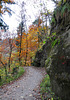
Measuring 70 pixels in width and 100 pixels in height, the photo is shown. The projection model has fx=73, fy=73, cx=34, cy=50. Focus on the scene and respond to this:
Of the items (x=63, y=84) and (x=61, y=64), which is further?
(x=61, y=64)

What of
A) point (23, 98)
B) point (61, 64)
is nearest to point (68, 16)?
point (61, 64)

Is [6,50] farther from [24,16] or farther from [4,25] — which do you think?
[24,16]

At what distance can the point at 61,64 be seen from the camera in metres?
3.22

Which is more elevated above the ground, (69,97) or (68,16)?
(68,16)

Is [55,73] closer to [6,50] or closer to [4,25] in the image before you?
[4,25]

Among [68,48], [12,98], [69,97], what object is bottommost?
[12,98]

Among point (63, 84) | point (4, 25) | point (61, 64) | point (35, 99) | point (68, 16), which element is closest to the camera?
point (63, 84)

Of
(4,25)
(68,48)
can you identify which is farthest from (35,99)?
(4,25)

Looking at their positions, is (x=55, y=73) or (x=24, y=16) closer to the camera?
(x=55, y=73)

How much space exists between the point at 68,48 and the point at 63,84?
58.9 inches

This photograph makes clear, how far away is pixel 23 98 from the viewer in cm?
428

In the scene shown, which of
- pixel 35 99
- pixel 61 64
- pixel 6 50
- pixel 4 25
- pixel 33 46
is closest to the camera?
pixel 61 64

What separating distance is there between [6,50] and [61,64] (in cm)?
1058

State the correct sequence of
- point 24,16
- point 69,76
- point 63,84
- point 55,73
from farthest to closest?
1. point 24,16
2. point 55,73
3. point 63,84
4. point 69,76
